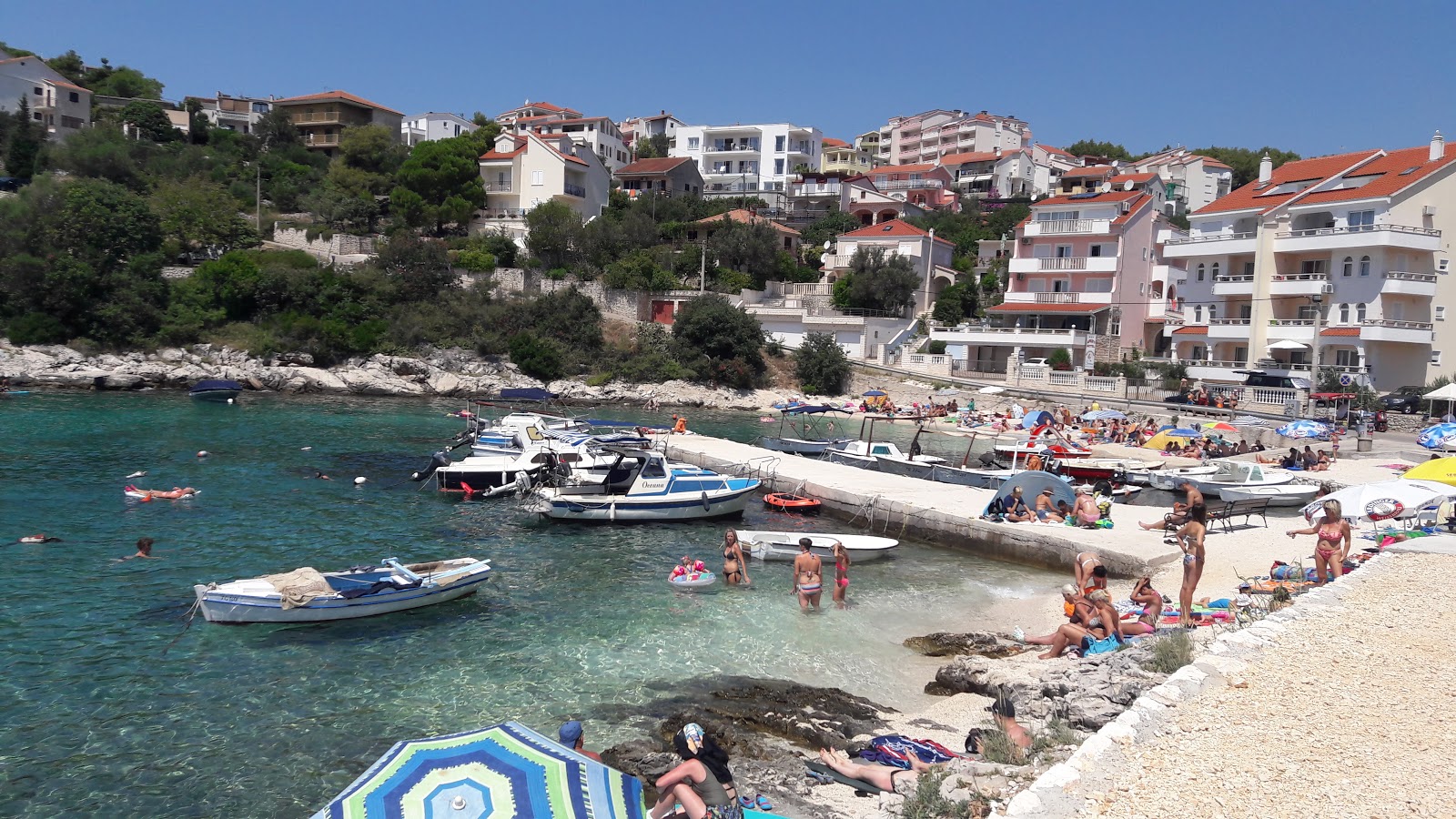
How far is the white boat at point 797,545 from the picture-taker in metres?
19.3

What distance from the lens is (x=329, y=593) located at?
14422 mm

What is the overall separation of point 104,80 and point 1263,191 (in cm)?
10893

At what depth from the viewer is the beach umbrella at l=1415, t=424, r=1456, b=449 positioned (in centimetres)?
2719

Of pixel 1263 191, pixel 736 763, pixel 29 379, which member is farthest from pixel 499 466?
pixel 1263 191

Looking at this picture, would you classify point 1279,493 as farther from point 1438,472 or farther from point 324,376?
point 324,376

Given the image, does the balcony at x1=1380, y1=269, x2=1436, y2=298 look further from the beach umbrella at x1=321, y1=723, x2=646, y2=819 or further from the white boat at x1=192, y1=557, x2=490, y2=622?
the beach umbrella at x1=321, y1=723, x2=646, y2=819

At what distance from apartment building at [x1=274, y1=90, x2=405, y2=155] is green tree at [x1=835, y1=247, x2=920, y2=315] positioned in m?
53.0

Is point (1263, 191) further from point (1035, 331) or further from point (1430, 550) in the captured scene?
point (1430, 550)

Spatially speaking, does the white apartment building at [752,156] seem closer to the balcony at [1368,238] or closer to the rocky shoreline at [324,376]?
the rocky shoreline at [324,376]

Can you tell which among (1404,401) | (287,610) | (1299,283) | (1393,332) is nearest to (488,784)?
(287,610)

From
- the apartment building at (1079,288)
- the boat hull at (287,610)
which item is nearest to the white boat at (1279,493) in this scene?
the boat hull at (287,610)

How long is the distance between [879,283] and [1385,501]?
42317 mm

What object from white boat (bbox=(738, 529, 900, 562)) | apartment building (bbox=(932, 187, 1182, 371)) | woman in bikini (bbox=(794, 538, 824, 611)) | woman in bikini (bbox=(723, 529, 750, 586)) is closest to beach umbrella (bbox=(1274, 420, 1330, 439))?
apartment building (bbox=(932, 187, 1182, 371))

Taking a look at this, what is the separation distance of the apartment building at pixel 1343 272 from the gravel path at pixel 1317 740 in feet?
113
